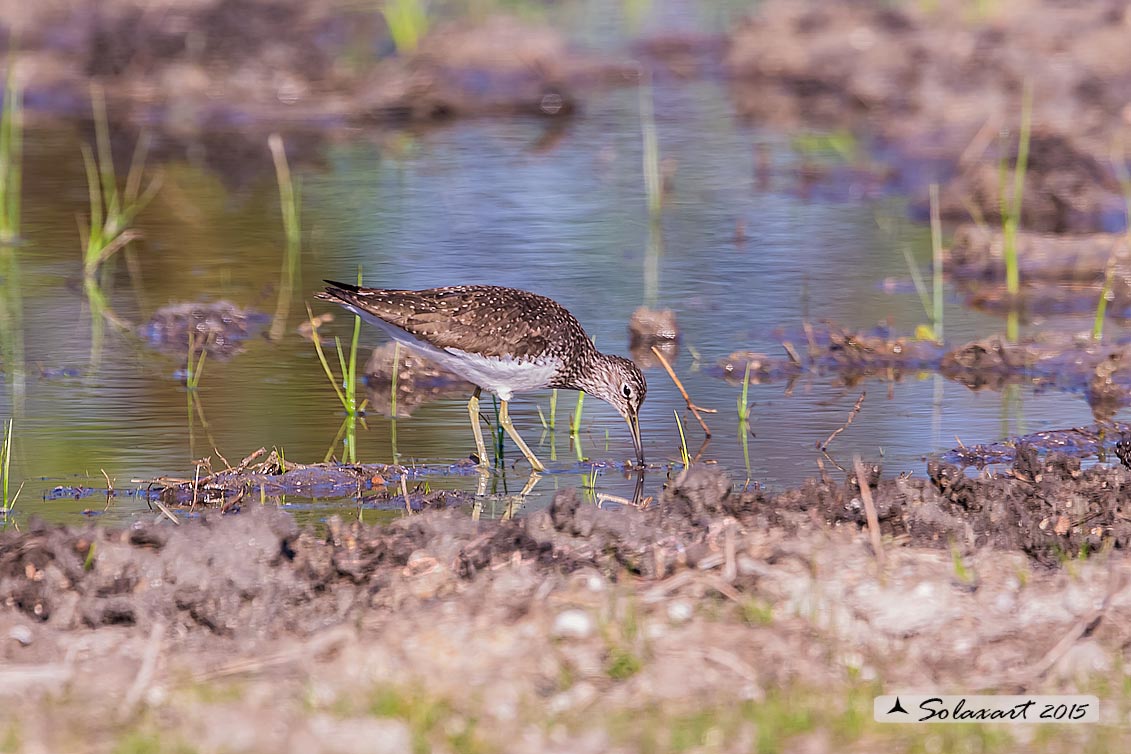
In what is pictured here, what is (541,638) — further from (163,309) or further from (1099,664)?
(163,309)

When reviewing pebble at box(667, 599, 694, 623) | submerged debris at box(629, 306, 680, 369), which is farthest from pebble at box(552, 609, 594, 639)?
submerged debris at box(629, 306, 680, 369)

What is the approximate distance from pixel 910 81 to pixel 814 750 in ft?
44.0

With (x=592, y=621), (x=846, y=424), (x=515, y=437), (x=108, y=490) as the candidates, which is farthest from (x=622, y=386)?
(x=592, y=621)

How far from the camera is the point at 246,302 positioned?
1043 cm

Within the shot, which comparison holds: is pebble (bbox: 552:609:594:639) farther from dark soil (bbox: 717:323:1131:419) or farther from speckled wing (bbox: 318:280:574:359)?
dark soil (bbox: 717:323:1131:419)

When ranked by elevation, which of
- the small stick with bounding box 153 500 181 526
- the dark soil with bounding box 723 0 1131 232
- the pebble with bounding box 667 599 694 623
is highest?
the dark soil with bounding box 723 0 1131 232

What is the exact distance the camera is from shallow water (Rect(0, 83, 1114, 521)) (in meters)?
7.93

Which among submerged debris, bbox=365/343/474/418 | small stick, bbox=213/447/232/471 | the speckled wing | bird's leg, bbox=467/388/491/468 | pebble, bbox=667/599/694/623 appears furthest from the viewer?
submerged debris, bbox=365/343/474/418

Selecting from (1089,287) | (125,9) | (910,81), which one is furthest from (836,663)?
(125,9)

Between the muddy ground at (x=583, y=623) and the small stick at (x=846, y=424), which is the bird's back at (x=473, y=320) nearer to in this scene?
the small stick at (x=846, y=424)

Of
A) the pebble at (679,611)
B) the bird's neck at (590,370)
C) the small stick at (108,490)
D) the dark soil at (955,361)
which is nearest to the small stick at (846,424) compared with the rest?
Answer: the dark soil at (955,361)

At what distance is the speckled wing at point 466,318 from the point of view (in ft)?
26.3

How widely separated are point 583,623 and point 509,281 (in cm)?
585

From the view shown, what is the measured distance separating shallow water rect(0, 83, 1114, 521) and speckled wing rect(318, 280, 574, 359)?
44 centimetres
